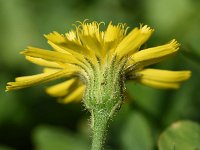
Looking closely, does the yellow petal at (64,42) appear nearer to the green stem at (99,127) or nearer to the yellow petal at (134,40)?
the yellow petal at (134,40)

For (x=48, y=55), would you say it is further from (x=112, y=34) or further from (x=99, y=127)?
(x=99, y=127)

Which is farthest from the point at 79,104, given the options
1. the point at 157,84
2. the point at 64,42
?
the point at 64,42

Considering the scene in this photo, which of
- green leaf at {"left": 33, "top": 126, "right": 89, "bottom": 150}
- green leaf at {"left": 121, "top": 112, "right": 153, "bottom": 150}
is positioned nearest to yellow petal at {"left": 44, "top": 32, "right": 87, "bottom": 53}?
green leaf at {"left": 121, "top": 112, "right": 153, "bottom": 150}

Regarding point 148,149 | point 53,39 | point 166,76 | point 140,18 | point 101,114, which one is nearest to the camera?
point 53,39

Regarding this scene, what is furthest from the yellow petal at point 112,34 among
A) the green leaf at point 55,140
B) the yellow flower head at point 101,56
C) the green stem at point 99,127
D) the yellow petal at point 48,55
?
the green leaf at point 55,140

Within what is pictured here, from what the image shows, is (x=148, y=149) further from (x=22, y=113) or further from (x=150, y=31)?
(x=22, y=113)

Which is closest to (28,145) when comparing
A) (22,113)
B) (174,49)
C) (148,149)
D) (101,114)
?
(22,113)
